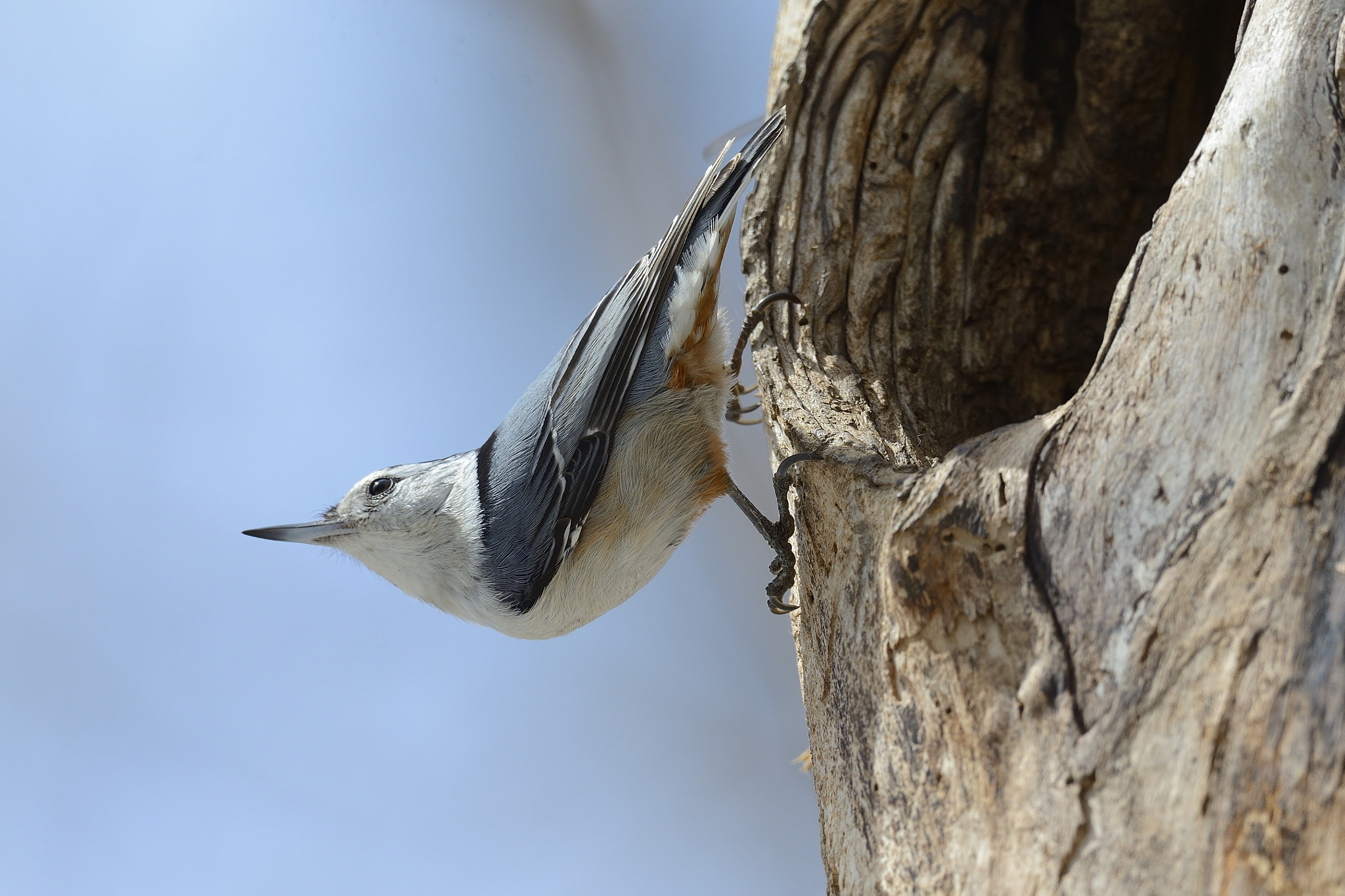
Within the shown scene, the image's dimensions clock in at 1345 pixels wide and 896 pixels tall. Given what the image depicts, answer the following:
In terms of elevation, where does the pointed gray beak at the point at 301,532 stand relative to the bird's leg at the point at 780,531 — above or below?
above

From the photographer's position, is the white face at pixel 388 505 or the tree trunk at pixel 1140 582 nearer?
the tree trunk at pixel 1140 582

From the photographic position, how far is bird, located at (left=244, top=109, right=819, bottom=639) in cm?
156

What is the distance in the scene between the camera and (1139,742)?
73cm

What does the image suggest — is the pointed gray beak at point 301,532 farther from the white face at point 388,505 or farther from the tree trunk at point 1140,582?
the tree trunk at point 1140,582

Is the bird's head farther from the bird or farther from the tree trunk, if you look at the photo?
the tree trunk

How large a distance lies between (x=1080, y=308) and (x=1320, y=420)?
3.30 ft

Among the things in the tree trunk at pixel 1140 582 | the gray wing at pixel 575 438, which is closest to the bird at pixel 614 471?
the gray wing at pixel 575 438

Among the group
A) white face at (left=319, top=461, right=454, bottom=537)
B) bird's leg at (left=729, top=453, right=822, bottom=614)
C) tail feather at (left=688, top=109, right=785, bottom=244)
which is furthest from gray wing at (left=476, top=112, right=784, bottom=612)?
bird's leg at (left=729, top=453, right=822, bottom=614)

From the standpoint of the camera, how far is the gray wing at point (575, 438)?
5.09 ft

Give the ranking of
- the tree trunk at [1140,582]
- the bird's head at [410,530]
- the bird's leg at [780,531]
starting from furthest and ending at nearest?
the bird's head at [410,530] → the bird's leg at [780,531] → the tree trunk at [1140,582]

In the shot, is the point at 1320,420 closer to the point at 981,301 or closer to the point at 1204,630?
the point at 1204,630

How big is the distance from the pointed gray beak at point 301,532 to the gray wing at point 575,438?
0.30m

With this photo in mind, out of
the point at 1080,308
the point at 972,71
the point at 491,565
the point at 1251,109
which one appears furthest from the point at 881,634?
the point at 972,71

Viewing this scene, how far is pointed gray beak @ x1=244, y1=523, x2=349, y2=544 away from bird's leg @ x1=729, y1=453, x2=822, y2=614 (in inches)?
29.5
